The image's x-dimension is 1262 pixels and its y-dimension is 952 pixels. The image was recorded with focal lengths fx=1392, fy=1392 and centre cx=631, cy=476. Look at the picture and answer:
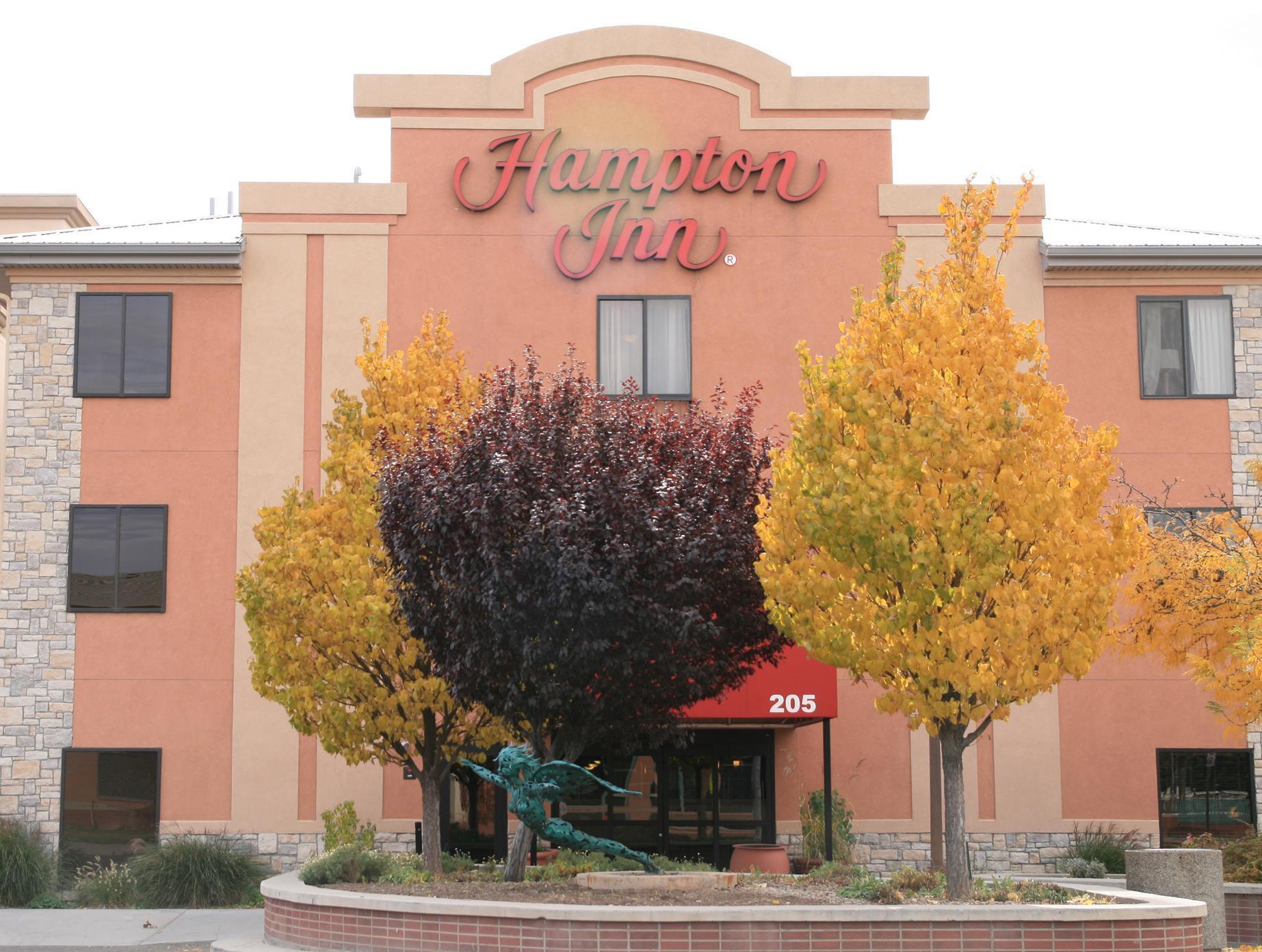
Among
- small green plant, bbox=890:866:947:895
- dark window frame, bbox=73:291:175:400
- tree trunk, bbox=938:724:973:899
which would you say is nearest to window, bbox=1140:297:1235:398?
small green plant, bbox=890:866:947:895

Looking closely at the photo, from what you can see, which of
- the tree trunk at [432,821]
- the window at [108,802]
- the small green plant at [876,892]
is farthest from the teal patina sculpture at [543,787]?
the window at [108,802]

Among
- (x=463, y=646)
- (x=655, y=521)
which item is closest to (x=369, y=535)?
(x=463, y=646)

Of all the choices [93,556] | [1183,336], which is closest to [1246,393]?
[1183,336]

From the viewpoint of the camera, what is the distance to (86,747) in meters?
22.4

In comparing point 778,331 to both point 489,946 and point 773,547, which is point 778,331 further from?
point 489,946

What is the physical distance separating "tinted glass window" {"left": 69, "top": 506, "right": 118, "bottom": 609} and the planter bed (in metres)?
11.9

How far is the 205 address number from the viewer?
19469 mm

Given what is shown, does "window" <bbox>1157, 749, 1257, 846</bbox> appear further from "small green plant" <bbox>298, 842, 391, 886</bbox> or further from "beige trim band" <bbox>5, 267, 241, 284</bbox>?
"beige trim band" <bbox>5, 267, 241, 284</bbox>

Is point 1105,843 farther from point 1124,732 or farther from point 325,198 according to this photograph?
point 325,198

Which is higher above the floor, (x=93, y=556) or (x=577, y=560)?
(x=93, y=556)

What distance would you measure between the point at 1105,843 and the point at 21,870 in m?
16.6

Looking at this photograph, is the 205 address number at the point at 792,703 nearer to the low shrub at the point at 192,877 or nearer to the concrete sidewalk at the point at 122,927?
the concrete sidewalk at the point at 122,927

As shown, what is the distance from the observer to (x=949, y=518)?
13289 millimetres

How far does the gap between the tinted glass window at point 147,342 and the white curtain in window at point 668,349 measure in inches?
322
